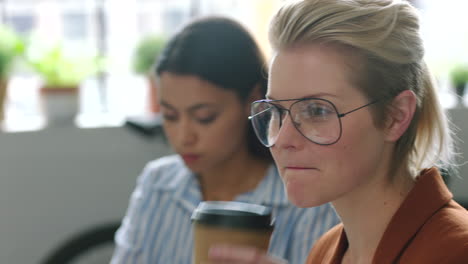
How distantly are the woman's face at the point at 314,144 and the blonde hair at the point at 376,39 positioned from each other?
18mm

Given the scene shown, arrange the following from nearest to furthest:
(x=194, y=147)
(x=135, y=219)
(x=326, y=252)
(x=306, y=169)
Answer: (x=306, y=169)
(x=326, y=252)
(x=194, y=147)
(x=135, y=219)

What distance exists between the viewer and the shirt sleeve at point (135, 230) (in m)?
1.73

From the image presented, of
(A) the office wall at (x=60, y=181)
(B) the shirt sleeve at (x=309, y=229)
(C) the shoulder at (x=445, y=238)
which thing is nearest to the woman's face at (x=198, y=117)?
(B) the shirt sleeve at (x=309, y=229)

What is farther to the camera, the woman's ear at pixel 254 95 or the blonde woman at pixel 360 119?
the woman's ear at pixel 254 95

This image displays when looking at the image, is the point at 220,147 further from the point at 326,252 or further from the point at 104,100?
the point at 104,100

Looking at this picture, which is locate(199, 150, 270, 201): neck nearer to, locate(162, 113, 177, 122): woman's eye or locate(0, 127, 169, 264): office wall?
locate(162, 113, 177, 122): woman's eye

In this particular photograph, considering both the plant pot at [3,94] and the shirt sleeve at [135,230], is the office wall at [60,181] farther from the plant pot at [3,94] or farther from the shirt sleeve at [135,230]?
the shirt sleeve at [135,230]

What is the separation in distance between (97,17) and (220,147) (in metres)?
1.66

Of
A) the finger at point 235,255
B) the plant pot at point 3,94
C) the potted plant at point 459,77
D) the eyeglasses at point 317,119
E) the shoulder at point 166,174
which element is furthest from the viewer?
the potted plant at point 459,77

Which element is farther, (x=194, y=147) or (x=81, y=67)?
(x=81, y=67)

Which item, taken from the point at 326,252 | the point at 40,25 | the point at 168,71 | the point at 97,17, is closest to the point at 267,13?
the point at 97,17

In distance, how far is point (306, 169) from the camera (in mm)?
875

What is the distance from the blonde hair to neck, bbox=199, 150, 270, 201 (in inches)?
31.2

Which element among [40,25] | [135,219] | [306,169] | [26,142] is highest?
[306,169]
